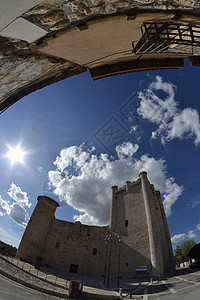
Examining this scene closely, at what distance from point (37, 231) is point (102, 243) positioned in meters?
11.3

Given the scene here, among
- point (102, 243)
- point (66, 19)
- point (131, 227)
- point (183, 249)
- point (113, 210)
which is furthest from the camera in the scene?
point (183, 249)

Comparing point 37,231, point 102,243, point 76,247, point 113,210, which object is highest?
point 113,210

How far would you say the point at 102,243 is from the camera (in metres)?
26.3

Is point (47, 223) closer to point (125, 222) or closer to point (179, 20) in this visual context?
point (125, 222)

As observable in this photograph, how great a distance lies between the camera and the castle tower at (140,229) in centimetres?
2189

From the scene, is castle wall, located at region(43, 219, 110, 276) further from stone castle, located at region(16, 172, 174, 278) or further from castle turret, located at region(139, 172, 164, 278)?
castle turret, located at region(139, 172, 164, 278)

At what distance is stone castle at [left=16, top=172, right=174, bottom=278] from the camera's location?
22.1 meters

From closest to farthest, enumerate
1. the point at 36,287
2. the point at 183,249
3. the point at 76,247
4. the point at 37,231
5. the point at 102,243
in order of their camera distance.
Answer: the point at 36,287 → the point at 37,231 → the point at 76,247 → the point at 102,243 → the point at 183,249

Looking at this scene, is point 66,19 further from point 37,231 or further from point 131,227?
point 131,227

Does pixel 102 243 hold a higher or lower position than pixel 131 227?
lower

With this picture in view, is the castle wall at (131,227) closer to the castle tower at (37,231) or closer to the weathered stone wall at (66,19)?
the castle tower at (37,231)

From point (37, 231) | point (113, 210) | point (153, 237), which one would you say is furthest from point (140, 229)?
point (37, 231)

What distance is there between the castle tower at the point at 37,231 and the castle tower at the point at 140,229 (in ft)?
40.2

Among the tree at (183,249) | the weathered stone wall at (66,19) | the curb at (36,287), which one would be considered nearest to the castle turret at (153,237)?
the curb at (36,287)
